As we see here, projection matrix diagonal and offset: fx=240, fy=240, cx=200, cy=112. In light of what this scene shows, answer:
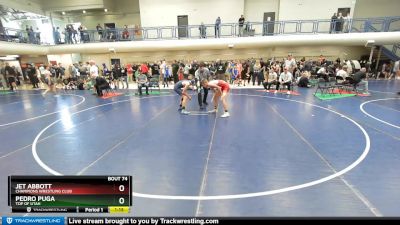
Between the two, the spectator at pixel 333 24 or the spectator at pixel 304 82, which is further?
the spectator at pixel 333 24

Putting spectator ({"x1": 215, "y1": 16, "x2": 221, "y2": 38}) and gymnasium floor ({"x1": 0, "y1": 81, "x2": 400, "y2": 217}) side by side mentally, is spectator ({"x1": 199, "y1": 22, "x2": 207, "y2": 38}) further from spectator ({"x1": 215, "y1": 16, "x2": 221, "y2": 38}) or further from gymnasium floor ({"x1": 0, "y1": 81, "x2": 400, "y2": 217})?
gymnasium floor ({"x1": 0, "y1": 81, "x2": 400, "y2": 217})

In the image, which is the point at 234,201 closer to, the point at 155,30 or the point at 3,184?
the point at 3,184

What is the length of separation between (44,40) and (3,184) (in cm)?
2486

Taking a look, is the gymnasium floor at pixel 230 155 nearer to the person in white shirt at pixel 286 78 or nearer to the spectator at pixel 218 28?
the person in white shirt at pixel 286 78

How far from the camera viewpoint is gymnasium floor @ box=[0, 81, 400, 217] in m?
3.64

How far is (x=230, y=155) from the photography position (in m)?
5.30

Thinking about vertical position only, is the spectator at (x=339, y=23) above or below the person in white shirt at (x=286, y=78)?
above

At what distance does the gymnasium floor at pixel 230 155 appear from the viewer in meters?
3.64

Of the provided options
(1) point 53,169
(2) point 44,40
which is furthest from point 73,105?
(2) point 44,40

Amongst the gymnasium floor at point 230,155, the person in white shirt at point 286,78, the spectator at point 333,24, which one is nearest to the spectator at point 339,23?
the spectator at point 333,24

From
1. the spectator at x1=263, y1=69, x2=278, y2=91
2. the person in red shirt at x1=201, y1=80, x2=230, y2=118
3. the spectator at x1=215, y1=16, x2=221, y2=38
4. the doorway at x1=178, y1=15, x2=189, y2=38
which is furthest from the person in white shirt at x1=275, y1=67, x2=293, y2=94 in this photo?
the doorway at x1=178, y1=15, x2=189, y2=38
